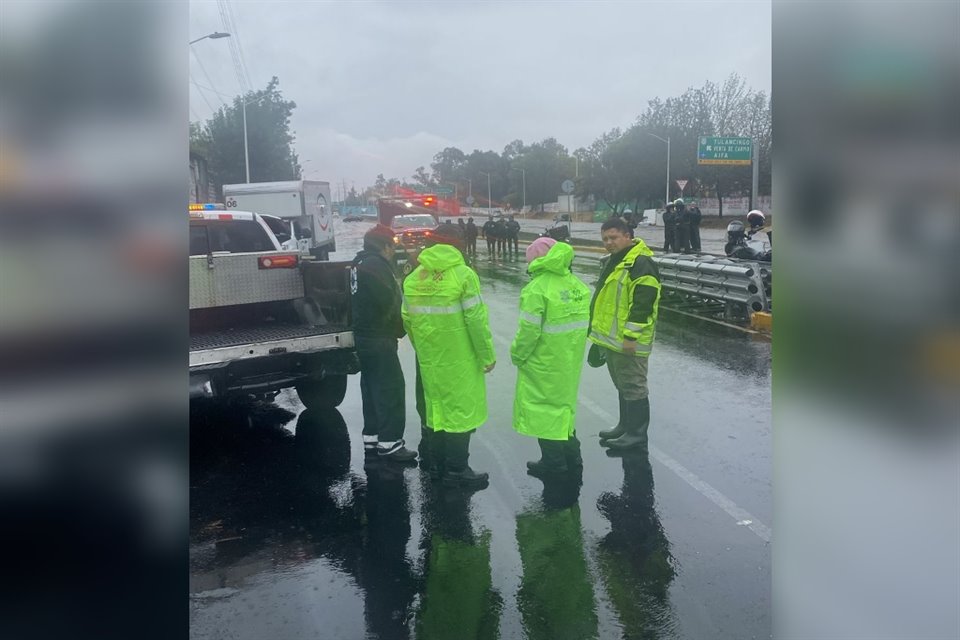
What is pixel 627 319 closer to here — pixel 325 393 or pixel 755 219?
pixel 325 393

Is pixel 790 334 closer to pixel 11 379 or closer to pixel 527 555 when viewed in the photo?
pixel 11 379

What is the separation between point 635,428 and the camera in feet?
19.5

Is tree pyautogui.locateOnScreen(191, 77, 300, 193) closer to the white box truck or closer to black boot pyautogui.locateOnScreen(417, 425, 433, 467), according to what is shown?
the white box truck

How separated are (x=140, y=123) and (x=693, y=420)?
6.17 metres

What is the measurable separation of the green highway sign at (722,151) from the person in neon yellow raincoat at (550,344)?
25954mm

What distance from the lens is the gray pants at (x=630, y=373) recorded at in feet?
18.9

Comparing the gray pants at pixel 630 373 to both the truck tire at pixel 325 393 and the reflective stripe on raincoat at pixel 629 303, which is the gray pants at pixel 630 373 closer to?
the reflective stripe on raincoat at pixel 629 303

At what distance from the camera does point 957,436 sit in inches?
44.7

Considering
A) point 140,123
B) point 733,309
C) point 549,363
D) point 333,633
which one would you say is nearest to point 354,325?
point 549,363

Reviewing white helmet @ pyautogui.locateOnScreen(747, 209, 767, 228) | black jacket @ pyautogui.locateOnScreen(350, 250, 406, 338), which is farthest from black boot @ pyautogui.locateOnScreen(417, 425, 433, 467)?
white helmet @ pyautogui.locateOnScreen(747, 209, 767, 228)

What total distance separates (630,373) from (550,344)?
1045mm

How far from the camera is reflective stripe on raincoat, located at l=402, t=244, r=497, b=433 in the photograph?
499cm

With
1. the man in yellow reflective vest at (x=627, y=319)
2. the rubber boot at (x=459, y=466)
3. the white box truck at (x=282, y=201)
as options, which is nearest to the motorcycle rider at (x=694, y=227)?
the white box truck at (x=282, y=201)

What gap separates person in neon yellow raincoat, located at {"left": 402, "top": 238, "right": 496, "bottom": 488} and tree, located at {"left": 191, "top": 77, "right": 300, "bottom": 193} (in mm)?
24308
